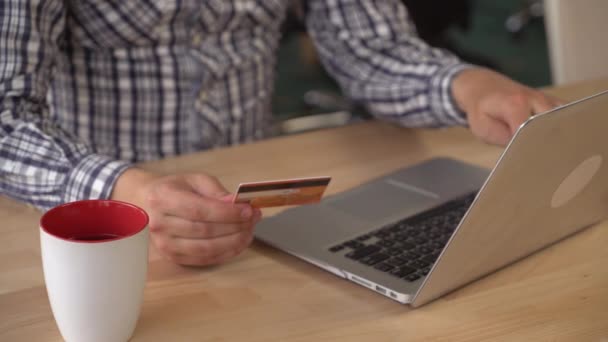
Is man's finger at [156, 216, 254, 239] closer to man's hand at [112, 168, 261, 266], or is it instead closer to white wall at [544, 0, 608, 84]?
man's hand at [112, 168, 261, 266]

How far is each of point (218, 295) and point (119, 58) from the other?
565 millimetres

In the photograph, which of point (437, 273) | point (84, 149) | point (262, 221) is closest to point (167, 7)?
point (84, 149)

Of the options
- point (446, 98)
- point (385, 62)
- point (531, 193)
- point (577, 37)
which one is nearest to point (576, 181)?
point (531, 193)

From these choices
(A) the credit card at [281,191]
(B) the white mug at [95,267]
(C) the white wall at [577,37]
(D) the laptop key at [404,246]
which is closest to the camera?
(B) the white mug at [95,267]

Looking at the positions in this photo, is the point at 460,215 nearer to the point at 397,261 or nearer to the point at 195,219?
the point at 397,261

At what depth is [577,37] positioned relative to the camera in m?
1.80

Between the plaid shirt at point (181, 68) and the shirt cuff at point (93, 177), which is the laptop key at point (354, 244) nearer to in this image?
the shirt cuff at point (93, 177)

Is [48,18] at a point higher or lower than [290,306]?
higher

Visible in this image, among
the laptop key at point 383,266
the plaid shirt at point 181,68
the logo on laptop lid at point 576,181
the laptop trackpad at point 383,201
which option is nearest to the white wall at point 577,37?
the plaid shirt at point 181,68

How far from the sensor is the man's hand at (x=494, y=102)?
114 centimetres

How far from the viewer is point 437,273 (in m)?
0.80

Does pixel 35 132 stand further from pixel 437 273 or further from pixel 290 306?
pixel 437 273

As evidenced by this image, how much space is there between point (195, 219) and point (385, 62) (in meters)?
0.64

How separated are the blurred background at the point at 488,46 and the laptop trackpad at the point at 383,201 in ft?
1.63
